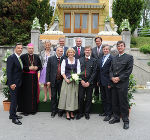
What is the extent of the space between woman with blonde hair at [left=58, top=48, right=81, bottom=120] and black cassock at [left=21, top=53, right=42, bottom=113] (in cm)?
85

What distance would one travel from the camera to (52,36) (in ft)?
44.4

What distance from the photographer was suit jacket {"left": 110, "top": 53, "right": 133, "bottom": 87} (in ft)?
15.7

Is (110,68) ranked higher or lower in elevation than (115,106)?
higher

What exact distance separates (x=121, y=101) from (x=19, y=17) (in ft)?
44.2

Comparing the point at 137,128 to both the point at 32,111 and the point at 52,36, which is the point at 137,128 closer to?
the point at 32,111

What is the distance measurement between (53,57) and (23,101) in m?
1.55

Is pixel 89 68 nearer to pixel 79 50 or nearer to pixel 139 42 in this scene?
pixel 79 50

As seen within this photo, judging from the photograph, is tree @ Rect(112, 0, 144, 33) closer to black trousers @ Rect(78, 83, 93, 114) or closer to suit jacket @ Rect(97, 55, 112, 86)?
suit jacket @ Rect(97, 55, 112, 86)

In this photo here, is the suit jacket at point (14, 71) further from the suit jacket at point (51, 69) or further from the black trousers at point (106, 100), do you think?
the black trousers at point (106, 100)

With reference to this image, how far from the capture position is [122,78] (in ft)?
15.7

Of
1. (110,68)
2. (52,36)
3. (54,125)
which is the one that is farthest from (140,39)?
(54,125)

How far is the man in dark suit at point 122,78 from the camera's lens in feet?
15.8

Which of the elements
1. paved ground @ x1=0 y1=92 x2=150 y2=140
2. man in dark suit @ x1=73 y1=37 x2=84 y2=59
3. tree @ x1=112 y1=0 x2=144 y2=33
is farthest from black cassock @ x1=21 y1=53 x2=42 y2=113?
tree @ x1=112 y1=0 x2=144 y2=33

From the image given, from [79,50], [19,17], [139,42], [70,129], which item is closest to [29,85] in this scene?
[70,129]
